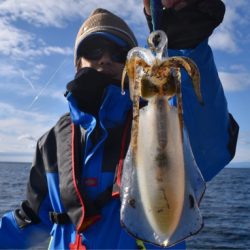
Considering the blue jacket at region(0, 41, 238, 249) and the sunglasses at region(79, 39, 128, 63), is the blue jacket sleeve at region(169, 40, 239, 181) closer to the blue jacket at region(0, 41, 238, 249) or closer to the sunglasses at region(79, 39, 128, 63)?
the blue jacket at region(0, 41, 238, 249)

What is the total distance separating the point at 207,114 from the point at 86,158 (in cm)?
143

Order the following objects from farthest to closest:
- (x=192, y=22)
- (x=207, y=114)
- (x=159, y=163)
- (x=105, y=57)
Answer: (x=105, y=57) → (x=207, y=114) → (x=192, y=22) → (x=159, y=163)

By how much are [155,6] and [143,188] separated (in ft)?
3.98

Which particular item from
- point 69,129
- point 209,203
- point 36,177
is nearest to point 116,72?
point 69,129

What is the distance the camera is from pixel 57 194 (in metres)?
4.13

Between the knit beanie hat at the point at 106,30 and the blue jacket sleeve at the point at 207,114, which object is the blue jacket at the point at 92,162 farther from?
the knit beanie hat at the point at 106,30

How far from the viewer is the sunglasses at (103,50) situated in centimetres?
428

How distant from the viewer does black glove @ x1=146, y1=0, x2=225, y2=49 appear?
2.68 m

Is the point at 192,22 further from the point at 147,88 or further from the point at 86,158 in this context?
the point at 86,158

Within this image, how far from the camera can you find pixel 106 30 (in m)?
4.45

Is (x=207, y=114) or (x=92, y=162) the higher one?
(x=207, y=114)

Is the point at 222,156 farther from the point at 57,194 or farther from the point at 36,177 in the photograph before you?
the point at 36,177

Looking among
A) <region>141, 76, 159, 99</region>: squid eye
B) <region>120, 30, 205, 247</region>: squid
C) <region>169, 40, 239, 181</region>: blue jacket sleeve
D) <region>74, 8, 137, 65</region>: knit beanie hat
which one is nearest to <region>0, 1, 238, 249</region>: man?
<region>74, 8, 137, 65</region>: knit beanie hat

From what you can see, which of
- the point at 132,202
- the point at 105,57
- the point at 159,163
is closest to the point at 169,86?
the point at 159,163
